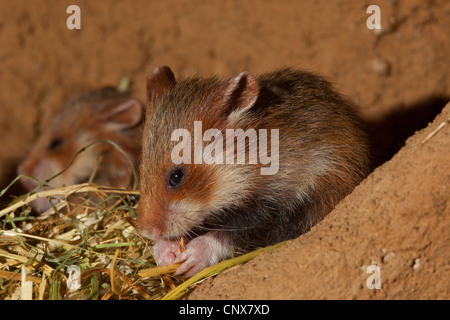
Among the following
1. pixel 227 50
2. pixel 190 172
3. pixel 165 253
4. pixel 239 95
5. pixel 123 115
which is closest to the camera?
pixel 190 172

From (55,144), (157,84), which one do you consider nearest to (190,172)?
(157,84)

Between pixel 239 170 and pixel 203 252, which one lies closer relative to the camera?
pixel 239 170

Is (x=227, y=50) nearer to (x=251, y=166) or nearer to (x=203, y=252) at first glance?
(x=251, y=166)

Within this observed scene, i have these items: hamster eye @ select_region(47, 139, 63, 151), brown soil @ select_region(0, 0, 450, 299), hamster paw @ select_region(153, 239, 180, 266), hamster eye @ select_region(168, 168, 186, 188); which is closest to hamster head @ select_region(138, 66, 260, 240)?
hamster eye @ select_region(168, 168, 186, 188)

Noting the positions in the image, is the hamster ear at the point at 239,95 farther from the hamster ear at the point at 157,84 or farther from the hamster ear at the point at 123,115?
the hamster ear at the point at 123,115

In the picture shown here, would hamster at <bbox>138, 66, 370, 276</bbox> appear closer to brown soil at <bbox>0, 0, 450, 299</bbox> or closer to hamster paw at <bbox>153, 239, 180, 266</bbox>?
hamster paw at <bbox>153, 239, 180, 266</bbox>

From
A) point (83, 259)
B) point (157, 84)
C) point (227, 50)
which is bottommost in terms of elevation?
point (83, 259)
